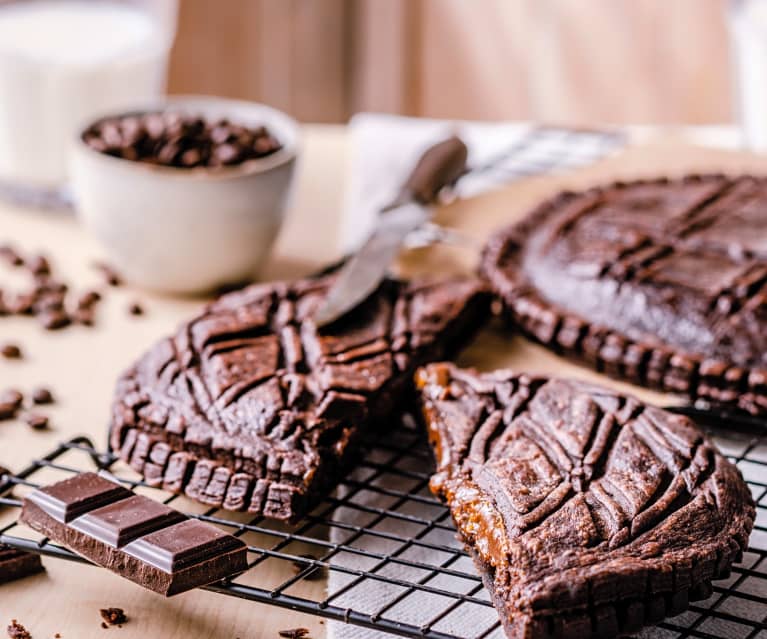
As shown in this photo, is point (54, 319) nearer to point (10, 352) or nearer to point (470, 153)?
point (10, 352)

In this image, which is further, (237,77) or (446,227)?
→ (237,77)

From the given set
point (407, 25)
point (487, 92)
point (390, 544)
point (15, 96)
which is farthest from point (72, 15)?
point (390, 544)

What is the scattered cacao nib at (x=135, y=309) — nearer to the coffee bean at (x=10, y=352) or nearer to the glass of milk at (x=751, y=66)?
the coffee bean at (x=10, y=352)

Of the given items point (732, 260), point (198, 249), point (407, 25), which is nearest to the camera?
point (732, 260)

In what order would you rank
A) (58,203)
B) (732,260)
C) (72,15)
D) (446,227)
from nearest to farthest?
(732,260), (446,227), (58,203), (72,15)

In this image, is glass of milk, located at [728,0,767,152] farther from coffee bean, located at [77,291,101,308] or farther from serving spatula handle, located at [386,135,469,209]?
coffee bean, located at [77,291,101,308]

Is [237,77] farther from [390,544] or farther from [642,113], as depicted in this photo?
[390,544]

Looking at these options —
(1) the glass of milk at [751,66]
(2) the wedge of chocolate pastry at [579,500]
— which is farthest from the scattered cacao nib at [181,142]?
(1) the glass of milk at [751,66]

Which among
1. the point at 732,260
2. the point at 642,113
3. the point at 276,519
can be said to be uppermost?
the point at 732,260

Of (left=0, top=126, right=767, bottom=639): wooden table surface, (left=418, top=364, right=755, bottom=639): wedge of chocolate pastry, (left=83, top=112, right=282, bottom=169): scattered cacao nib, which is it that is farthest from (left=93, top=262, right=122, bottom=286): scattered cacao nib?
(left=418, top=364, right=755, bottom=639): wedge of chocolate pastry

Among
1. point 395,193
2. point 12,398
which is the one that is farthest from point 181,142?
point 12,398
